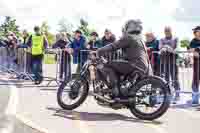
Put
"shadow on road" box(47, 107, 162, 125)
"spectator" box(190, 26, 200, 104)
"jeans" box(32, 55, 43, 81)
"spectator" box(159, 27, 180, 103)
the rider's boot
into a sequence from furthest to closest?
"jeans" box(32, 55, 43, 81) → "spectator" box(159, 27, 180, 103) → "spectator" box(190, 26, 200, 104) → the rider's boot → "shadow on road" box(47, 107, 162, 125)

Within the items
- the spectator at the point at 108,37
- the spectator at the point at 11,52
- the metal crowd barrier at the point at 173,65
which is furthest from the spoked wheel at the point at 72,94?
the spectator at the point at 11,52

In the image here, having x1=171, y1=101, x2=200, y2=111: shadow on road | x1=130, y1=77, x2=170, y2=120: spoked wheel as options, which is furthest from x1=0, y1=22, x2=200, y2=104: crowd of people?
x1=130, y1=77, x2=170, y2=120: spoked wheel

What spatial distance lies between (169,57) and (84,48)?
134 inches

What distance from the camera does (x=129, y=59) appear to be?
995 centimetres

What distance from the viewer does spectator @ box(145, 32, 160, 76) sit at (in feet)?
44.2

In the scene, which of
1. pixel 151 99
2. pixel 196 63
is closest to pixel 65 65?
pixel 196 63

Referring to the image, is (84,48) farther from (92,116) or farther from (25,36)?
(92,116)

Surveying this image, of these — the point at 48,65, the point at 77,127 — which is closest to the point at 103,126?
the point at 77,127

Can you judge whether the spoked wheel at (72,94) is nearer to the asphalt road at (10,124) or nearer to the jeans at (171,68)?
the asphalt road at (10,124)

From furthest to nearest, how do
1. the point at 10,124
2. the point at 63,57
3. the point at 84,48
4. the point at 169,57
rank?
the point at 63,57, the point at 84,48, the point at 169,57, the point at 10,124

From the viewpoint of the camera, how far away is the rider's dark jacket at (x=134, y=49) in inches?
388

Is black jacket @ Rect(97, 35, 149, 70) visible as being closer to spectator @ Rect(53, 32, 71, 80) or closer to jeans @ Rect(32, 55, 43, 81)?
spectator @ Rect(53, 32, 71, 80)

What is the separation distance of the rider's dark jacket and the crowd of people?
142 cm

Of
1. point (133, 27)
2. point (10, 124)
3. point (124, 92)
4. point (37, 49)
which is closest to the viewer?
point (10, 124)
